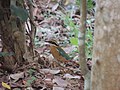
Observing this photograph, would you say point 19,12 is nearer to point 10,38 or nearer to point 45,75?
point 10,38

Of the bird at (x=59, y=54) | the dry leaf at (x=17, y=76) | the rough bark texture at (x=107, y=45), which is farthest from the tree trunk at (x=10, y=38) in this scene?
the rough bark texture at (x=107, y=45)

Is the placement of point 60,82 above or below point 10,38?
below

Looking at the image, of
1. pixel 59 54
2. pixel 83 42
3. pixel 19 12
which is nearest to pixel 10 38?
pixel 19 12

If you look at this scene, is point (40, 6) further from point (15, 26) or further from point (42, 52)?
point (15, 26)

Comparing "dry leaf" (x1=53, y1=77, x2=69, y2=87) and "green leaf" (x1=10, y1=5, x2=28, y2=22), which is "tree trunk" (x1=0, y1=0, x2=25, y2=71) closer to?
"green leaf" (x1=10, y1=5, x2=28, y2=22)

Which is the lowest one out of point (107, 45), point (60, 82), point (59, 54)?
point (60, 82)

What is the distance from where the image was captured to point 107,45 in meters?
1.10

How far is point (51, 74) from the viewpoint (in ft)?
7.02

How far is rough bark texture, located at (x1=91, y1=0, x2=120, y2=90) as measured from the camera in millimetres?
1075

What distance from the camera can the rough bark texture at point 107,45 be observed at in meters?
1.08

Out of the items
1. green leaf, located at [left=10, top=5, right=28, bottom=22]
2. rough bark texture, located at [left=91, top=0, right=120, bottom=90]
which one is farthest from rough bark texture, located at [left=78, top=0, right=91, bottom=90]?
green leaf, located at [left=10, top=5, right=28, bottom=22]

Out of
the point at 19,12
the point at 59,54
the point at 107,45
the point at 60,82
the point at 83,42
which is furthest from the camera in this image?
the point at 59,54

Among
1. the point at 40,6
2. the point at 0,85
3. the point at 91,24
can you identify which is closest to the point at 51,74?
the point at 0,85

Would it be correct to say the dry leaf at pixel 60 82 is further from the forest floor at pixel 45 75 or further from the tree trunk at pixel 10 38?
the tree trunk at pixel 10 38
